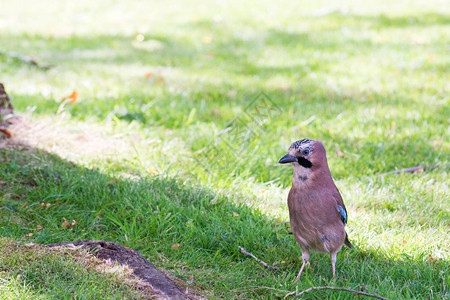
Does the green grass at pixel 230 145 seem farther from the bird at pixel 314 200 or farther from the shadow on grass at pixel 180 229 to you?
the bird at pixel 314 200

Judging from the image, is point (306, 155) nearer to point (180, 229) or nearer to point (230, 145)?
point (180, 229)

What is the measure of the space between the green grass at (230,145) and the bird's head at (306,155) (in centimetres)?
74

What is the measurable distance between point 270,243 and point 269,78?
4337 mm

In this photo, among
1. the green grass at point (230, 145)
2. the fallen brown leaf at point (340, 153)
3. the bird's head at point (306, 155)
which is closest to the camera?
the bird's head at point (306, 155)

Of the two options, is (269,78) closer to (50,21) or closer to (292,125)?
(292,125)

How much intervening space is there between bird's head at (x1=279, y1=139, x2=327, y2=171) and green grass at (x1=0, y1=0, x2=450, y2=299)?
0.74 meters

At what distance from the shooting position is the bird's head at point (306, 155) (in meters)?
3.15

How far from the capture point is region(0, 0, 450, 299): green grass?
355 cm

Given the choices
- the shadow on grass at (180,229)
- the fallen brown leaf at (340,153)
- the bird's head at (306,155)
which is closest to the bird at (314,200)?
the bird's head at (306,155)

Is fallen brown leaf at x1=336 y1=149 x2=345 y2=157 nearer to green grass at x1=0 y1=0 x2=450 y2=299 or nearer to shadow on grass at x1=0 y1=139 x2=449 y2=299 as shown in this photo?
green grass at x1=0 y1=0 x2=450 y2=299

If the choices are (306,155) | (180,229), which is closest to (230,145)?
(180,229)

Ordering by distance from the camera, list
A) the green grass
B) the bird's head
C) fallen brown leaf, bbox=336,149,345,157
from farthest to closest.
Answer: fallen brown leaf, bbox=336,149,345,157 → the green grass → the bird's head

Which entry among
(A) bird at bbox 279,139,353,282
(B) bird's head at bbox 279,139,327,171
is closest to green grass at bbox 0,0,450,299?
(A) bird at bbox 279,139,353,282

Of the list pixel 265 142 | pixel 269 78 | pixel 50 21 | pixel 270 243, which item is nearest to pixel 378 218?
pixel 270 243
